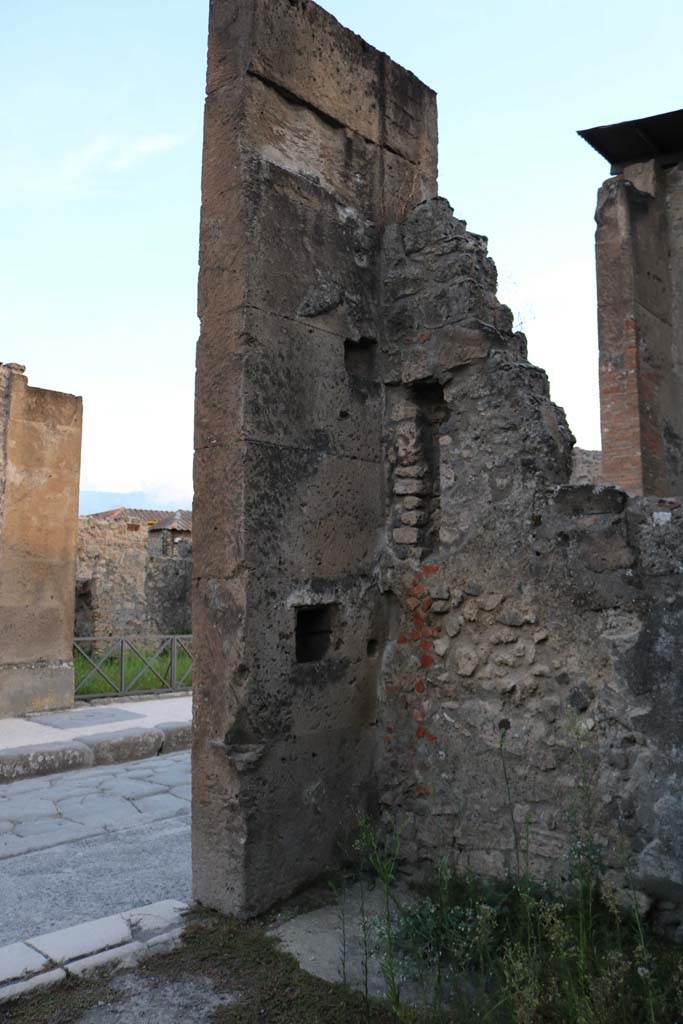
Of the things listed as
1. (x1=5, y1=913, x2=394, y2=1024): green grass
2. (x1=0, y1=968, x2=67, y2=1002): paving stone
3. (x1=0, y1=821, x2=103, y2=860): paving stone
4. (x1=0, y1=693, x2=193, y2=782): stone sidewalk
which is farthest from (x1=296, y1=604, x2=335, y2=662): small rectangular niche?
(x1=0, y1=693, x2=193, y2=782): stone sidewalk

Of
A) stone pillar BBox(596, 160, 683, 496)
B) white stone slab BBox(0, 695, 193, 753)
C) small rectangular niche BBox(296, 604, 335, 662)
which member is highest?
stone pillar BBox(596, 160, 683, 496)

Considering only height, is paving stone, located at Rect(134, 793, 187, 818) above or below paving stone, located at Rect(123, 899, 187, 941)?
below

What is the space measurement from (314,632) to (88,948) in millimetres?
1474

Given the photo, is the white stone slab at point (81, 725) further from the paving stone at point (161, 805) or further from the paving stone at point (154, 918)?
the paving stone at point (154, 918)

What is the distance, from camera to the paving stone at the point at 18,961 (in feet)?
9.07

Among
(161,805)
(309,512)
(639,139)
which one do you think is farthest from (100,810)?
(639,139)

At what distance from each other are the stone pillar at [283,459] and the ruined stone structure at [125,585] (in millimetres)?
9062

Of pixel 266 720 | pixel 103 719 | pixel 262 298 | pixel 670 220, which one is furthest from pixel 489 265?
pixel 670 220

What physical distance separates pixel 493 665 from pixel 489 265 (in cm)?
181

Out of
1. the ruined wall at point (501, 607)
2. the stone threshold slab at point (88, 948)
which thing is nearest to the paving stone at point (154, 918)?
the stone threshold slab at point (88, 948)

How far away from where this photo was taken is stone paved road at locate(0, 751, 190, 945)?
3635 millimetres

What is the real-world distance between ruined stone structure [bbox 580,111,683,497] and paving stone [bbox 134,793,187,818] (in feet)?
18.8

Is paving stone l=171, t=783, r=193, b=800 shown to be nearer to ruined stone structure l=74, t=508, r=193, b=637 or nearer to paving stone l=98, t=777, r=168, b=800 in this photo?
paving stone l=98, t=777, r=168, b=800

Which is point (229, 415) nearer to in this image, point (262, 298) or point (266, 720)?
point (262, 298)
